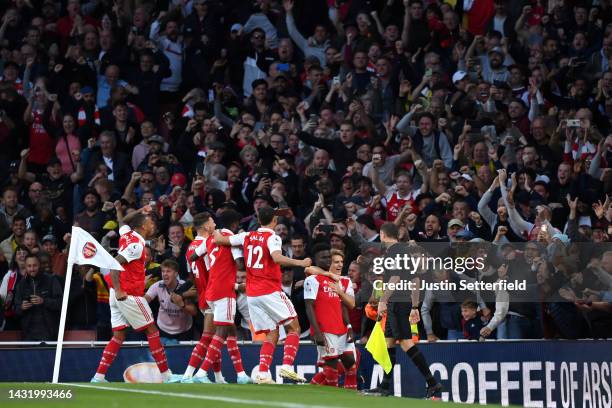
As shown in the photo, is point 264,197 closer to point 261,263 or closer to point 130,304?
point 130,304

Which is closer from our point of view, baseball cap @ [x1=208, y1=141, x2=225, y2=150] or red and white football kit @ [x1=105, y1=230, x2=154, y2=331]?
red and white football kit @ [x1=105, y1=230, x2=154, y2=331]

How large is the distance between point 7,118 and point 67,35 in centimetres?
296

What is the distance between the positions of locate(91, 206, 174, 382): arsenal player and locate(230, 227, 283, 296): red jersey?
5.51ft

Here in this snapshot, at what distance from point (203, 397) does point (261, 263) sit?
291cm

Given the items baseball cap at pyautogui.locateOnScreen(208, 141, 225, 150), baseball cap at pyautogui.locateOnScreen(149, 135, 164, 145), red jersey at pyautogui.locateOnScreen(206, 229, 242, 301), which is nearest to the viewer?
red jersey at pyautogui.locateOnScreen(206, 229, 242, 301)

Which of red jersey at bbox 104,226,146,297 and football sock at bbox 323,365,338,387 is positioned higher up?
red jersey at bbox 104,226,146,297

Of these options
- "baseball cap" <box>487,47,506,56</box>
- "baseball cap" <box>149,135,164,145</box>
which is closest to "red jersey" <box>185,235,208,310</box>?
"baseball cap" <box>149,135,164,145</box>

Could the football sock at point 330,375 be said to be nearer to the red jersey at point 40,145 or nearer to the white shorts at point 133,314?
the white shorts at point 133,314

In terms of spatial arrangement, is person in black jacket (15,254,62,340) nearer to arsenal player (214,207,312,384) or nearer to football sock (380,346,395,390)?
arsenal player (214,207,312,384)

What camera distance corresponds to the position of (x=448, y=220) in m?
19.3

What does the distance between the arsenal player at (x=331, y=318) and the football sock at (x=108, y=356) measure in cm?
251

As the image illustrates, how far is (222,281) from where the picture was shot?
16203 millimetres

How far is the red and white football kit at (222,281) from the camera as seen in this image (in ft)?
52.5

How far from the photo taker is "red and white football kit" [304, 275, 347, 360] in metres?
16.5
